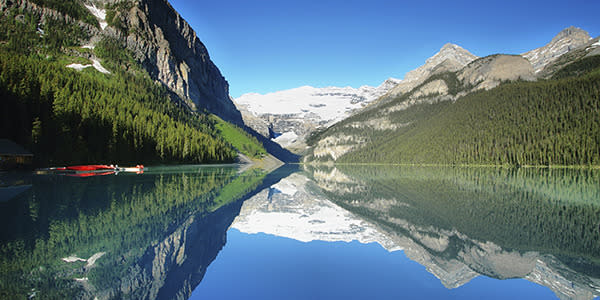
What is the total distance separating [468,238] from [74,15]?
162 meters

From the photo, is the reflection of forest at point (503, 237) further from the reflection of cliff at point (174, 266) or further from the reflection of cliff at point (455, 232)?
the reflection of cliff at point (174, 266)

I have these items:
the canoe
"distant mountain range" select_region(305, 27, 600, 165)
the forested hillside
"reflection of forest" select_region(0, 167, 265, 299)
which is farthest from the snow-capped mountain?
"distant mountain range" select_region(305, 27, 600, 165)

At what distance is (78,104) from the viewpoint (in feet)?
199

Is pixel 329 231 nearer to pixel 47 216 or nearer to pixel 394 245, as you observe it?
pixel 394 245

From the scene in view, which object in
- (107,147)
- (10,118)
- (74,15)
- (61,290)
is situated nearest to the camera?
(61,290)

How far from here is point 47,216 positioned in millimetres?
14047

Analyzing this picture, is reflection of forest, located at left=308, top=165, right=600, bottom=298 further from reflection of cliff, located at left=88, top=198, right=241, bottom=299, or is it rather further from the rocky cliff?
the rocky cliff

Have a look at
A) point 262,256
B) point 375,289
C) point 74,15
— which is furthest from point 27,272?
point 74,15

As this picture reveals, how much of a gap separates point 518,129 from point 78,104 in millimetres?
121162

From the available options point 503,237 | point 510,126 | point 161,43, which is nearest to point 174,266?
point 503,237

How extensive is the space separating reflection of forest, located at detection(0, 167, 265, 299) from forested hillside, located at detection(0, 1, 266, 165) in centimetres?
4095

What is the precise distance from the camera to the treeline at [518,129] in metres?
90.2

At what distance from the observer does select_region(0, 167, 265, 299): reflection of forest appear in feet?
22.7

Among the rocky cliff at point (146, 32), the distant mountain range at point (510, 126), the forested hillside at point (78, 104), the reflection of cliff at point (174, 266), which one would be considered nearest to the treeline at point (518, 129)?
the distant mountain range at point (510, 126)
